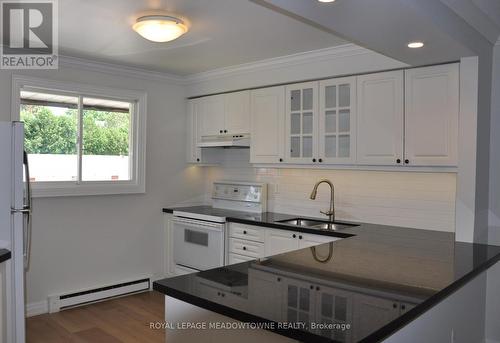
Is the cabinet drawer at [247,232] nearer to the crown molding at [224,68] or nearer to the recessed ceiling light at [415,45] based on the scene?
the crown molding at [224,68]

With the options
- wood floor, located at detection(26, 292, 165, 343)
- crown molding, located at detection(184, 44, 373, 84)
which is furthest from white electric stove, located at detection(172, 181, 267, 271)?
crown molding, located at detection(184, 44, 373, 84)

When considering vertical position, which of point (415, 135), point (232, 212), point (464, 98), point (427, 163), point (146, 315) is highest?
point (464, 98)

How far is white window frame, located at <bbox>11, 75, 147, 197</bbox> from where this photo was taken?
4.09 metres

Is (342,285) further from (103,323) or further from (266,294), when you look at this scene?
(103,323)

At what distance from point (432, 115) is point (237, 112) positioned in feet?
6.97

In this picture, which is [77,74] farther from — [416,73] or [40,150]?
[416,73]

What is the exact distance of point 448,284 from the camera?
1962 millimetres

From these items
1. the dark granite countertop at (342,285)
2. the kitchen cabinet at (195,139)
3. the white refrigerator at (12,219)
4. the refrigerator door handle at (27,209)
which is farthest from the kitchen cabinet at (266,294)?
the kitchen cabinet at (195,139)

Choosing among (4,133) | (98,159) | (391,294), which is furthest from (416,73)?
(98,159)

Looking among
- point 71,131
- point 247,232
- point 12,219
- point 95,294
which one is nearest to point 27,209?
point 12,219

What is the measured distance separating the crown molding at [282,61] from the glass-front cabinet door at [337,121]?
0.23 m

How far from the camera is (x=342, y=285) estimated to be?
191cm

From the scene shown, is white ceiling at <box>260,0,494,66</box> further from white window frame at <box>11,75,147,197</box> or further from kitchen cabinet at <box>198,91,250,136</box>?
white window frame at <box>11,75,147,197</box>

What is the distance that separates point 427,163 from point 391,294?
1832 millimetres
